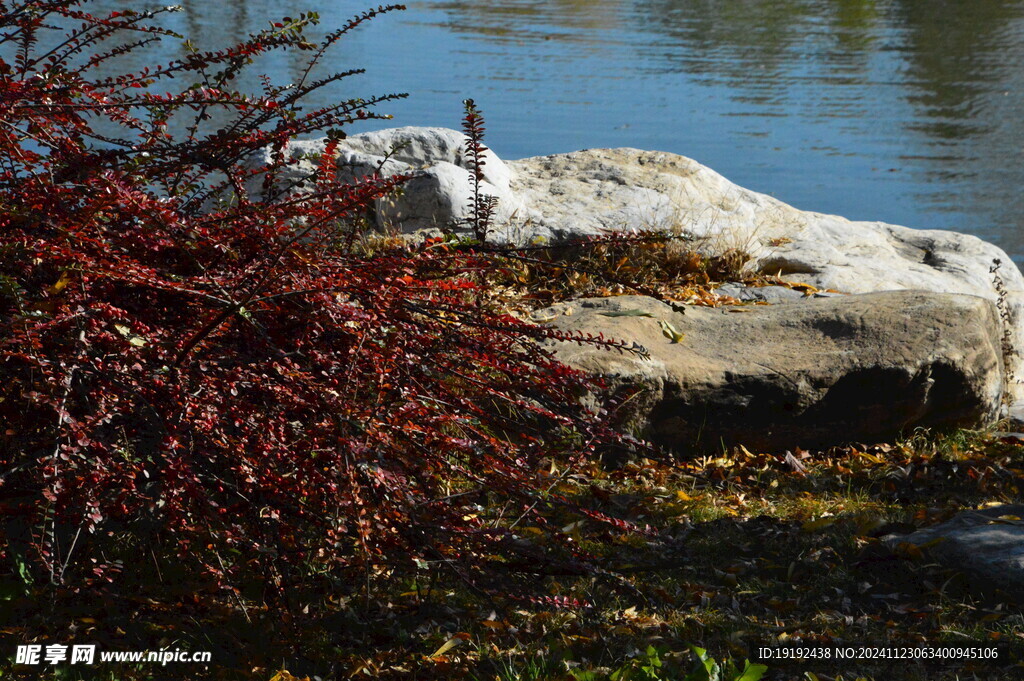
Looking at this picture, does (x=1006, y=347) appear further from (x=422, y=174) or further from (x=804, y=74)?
(x=804, y=74)

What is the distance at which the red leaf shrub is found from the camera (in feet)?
8.79

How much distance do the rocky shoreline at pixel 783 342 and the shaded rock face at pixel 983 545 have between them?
1.36 metres

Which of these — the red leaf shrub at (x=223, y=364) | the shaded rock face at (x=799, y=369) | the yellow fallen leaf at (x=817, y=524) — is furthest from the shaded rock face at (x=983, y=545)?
the red leaf shrub at (x=223, y=364)

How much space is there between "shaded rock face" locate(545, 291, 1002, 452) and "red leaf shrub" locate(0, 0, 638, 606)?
5.98ft

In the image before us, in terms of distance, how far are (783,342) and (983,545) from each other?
201 centimetres

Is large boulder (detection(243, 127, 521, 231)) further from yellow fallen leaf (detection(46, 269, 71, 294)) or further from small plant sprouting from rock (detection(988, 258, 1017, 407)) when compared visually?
yellow fallen leaf (detection(46, 269, 71, 294))

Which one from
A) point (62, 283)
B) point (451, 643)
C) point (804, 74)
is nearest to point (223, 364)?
point (62, 283)

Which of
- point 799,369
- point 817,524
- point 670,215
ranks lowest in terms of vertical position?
point 817,524

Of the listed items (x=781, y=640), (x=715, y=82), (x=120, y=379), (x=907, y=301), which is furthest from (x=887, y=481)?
(x=715, y=82)

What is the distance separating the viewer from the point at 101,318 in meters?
2.71

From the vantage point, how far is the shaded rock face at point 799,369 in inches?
203

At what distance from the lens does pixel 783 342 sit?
5539mm

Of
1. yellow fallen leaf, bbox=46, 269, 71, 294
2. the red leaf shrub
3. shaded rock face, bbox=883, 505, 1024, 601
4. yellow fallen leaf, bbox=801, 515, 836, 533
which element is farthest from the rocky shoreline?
yellow fallen leaf, bbox=46, 269, 71, 294

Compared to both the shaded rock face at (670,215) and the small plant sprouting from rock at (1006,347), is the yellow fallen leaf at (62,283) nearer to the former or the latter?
the shaded rock face at (670,215)
